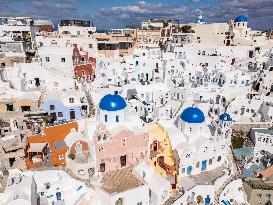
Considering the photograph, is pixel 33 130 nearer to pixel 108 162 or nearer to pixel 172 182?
pixel 108 162

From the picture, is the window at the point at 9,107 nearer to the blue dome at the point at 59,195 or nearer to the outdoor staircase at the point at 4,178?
the outdoor staircase at the point at 4,178

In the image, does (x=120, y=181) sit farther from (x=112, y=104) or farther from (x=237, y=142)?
(x=237, y=142)

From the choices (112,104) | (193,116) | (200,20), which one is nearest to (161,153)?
(193,116)

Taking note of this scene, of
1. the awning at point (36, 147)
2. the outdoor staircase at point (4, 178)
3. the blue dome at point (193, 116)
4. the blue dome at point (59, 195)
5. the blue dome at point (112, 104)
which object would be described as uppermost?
the blue dome at point (112, 104)

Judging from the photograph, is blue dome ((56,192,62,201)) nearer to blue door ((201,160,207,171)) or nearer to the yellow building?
the yellow building

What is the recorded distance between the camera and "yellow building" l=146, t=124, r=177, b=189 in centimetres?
3659

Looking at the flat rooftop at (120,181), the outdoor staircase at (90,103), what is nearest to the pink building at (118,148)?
the flat rooftop at (120,181)

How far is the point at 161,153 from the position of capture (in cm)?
3844

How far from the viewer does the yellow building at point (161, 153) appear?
36594 millimetres

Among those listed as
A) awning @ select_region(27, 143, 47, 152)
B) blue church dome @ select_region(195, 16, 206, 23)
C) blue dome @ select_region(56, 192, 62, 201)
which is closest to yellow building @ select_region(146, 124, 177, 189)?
blue dome @ select_region(56, 192, 62, 201)

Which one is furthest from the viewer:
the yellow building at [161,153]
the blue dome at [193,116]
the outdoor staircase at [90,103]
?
the outdoor staircase at [90,103]

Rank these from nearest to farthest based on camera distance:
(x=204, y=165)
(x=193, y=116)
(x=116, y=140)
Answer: (x=116, y=140)
(x=204, y=165)
(x=193, y=116)

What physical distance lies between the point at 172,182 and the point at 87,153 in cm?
1091

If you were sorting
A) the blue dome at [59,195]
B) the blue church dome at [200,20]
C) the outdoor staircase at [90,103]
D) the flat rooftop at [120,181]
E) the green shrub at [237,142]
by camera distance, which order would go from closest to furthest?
the flat rooftop at [120,181], the blue dome at [59,195], the outdoor staircase at [90,103], the green shrub at [237,142], the blue church dome at [200,20]
